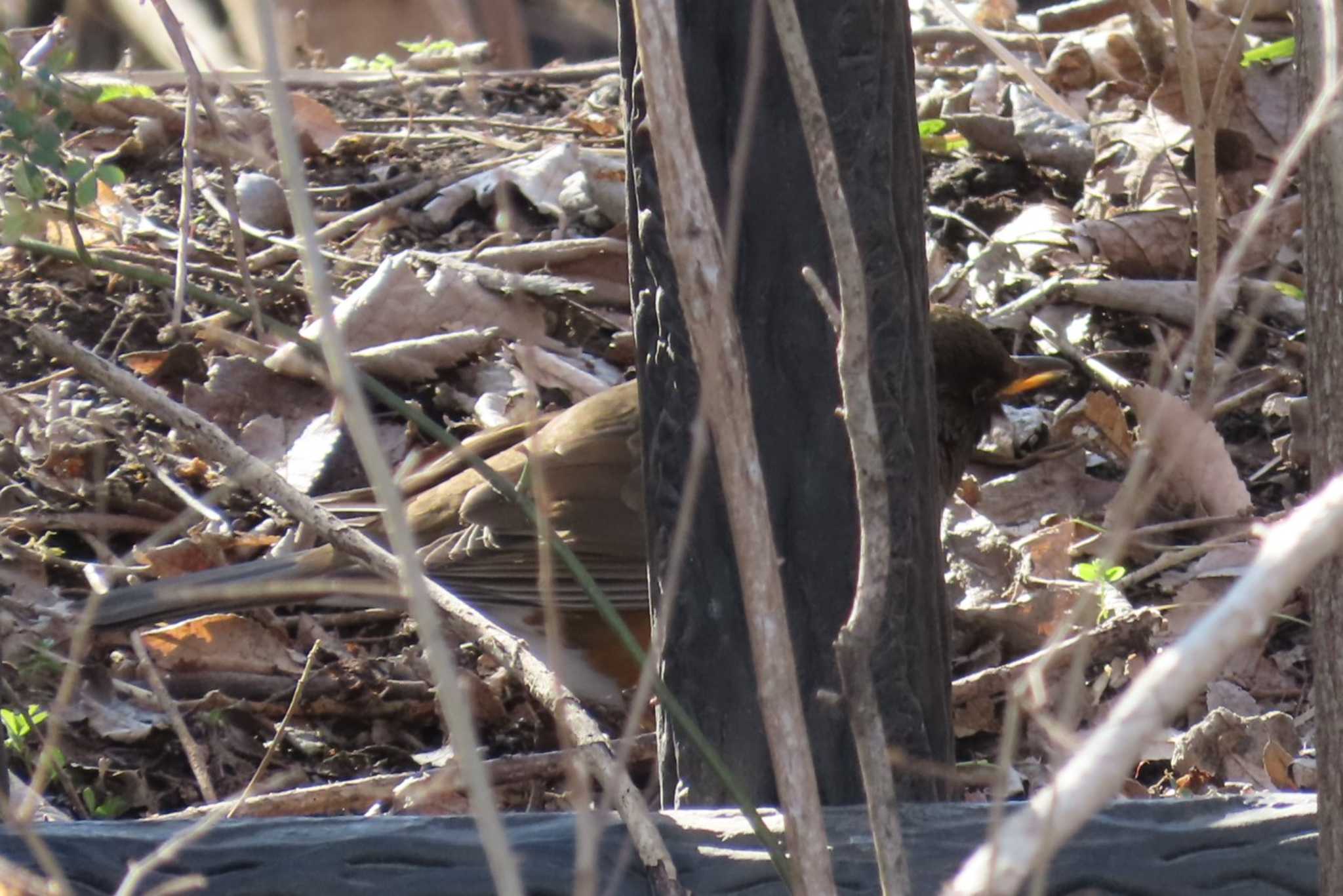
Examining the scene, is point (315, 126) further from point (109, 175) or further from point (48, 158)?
point (48, 158)

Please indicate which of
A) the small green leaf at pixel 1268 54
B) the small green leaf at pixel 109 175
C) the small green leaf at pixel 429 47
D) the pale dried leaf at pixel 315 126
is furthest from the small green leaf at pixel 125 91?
the small green leaf at pixel 1268 54

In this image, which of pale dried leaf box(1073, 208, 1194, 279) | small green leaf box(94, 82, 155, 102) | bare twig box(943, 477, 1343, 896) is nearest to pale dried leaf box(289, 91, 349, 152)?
small green leaf box(94, 82, 155, 102)

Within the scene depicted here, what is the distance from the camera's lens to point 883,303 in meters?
1.97

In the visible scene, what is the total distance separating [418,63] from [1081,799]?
5.20 metres

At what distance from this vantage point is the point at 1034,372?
403cm

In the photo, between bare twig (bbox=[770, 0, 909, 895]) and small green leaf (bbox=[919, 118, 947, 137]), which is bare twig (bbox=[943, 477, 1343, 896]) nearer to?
bare twig (bbox=[770, 0, 909, 895])

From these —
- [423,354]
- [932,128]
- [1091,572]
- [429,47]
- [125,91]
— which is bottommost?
[1091,572]

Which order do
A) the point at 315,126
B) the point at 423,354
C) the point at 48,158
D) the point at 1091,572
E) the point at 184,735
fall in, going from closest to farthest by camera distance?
the point at 48,158, the point at 184,735, the point at 1091,572, the point at 423,354, the point at 315,126

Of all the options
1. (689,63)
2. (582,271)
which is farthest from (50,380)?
(689,63)

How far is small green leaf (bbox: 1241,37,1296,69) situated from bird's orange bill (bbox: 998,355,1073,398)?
3.81 ft

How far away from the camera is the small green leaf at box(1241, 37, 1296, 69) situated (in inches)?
180

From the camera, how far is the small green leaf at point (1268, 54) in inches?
180

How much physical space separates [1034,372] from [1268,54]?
1.36 meters

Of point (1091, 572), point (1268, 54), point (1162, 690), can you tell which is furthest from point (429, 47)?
point (1162, 690)
